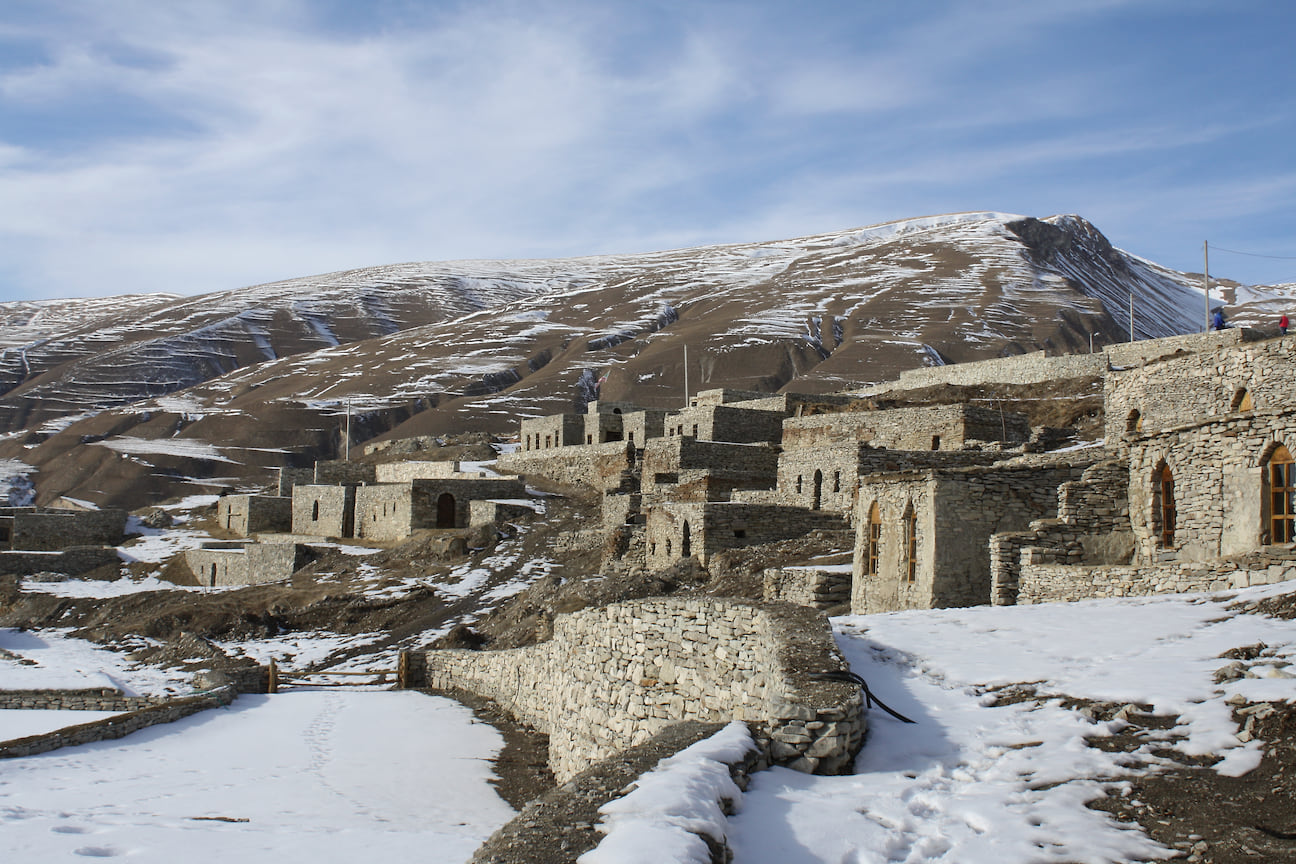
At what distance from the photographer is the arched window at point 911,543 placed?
1902 centimetres

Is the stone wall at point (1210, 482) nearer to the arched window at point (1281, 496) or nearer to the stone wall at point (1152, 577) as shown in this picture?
the arched window at point (1281, 496)

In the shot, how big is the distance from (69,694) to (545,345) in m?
139

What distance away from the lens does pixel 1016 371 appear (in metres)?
45.9

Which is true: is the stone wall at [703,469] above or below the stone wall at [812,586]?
above

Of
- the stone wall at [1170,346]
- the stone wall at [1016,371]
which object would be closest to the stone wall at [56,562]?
the stone wall at [1016,371]

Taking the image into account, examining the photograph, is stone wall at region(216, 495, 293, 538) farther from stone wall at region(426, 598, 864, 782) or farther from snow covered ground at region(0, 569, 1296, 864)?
stone wall at region(426, 598, 864, 782)

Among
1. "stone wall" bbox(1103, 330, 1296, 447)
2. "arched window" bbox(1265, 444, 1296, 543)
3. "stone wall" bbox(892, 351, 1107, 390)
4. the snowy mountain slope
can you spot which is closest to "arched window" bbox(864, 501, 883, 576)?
"stone wall" bbox(1103, 330, 1296, 447)

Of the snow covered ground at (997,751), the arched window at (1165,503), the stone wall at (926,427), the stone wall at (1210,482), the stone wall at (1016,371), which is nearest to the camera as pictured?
the snow covered ground at (997,751)

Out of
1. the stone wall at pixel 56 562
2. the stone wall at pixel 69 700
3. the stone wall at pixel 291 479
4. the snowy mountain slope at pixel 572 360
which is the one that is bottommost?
the stone wall at pixel 69 700

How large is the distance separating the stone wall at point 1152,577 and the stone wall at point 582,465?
31.1 meters

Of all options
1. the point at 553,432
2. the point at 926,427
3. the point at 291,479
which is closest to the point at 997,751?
the point at 926,427

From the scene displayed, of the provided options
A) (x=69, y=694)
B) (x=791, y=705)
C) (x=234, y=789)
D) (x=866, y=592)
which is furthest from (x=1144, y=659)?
(x=69, y=694)

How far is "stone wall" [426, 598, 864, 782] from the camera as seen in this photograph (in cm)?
939

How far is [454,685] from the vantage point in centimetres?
2619
